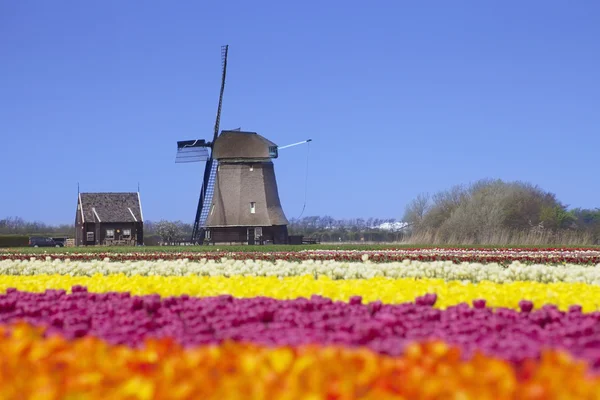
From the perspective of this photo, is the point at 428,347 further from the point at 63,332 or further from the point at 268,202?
the point at 268,202

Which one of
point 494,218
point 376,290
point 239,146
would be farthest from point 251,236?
point 376,290

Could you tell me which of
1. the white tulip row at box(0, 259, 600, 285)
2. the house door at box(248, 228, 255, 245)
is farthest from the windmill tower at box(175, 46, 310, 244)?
the white tulip row at box(0, 259, 600, 285)

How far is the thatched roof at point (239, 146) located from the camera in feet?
146

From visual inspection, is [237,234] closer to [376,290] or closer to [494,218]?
[494,218]

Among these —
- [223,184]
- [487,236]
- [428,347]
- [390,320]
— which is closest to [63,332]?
[390,320]

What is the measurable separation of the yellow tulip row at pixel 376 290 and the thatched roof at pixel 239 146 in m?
34.8

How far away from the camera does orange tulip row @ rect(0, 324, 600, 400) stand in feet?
10.3

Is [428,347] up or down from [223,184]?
down

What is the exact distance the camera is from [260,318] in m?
6.04

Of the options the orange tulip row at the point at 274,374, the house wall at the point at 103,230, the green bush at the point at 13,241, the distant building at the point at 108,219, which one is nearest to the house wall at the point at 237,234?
the distant building at the point at 108,219

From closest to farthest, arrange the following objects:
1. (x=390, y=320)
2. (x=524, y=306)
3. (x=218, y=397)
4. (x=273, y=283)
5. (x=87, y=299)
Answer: (x=218, y=397)
(x=390, y=320)
(x=524, y=306)
(x=87, y=299)
(x=273, y=283)

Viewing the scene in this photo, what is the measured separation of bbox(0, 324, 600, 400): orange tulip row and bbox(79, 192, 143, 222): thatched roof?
5281 cm

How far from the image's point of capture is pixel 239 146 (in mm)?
44500

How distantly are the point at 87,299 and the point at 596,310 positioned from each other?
4225 mm
